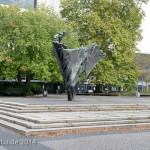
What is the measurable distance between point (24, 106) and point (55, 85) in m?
→ 35.5

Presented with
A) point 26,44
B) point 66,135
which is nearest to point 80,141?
point 66,135

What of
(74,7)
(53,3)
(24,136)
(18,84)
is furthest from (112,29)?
(24,136)

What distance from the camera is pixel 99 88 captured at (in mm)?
45469

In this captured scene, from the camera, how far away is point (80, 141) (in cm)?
1002

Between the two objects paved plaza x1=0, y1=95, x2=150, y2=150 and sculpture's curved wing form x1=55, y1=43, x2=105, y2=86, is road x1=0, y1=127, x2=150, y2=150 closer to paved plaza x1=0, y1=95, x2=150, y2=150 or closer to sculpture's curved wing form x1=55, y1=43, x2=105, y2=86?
paved plaza x1=0, y1=95, x2=150, y2=150

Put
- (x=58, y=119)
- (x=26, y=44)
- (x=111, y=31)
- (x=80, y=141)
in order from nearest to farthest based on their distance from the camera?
A: (x=80, y=141)
(x=58, y=119)
(x=26, y=44)
(x=111, y=31)

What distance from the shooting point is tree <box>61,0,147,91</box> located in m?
38.9

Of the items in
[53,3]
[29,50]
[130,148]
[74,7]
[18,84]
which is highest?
[53,3]

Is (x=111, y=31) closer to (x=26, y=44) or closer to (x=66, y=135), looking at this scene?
(x=26, y=44)

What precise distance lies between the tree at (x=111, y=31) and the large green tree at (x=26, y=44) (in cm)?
670

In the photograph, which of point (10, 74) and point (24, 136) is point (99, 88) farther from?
point (24, 136)

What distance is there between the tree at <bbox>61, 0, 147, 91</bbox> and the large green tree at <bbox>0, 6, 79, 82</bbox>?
6.70m

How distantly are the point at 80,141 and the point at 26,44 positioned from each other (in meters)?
22.5

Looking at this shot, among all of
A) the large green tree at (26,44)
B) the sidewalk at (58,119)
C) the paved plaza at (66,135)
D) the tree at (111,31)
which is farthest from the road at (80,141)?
the tree at (111,31)
